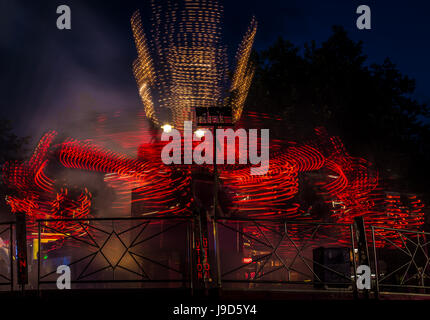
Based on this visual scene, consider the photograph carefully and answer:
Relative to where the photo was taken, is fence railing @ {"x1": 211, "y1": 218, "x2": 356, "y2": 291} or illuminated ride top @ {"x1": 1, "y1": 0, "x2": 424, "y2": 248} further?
illuminated ride top @ {"x1": 1, "y1": 0, "x2": 424, "y2": 248}

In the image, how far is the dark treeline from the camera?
1720cm

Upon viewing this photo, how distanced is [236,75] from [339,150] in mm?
3497

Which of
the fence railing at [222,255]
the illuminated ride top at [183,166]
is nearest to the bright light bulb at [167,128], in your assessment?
the illuminated ride top at [183,166]

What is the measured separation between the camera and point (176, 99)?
31.7ft

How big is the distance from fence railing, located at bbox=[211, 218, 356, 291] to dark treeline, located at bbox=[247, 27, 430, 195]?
4040 mm

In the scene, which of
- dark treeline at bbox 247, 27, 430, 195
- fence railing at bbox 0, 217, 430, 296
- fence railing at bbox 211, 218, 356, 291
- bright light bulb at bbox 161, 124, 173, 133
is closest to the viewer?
fence railing at bbox 0, 217, 430, 296

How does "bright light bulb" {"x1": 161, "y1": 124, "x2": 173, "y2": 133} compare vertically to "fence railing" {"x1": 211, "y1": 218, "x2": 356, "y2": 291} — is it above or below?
above

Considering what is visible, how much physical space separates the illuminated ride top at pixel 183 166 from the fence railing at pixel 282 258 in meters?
1.03

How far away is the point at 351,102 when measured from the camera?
17766 mm

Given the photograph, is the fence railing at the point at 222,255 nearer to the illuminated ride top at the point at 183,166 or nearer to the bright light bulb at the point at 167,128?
the illuminated ride top at the point at 183,166

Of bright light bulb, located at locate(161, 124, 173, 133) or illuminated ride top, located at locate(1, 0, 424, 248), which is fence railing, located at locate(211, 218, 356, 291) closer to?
illuminated ride top, located at locate(1, 0, 424, 248)

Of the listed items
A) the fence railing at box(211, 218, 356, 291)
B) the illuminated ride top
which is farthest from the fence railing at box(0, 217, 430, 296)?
the illuminated ride top

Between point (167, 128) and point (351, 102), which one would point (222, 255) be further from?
point (351, 102)
